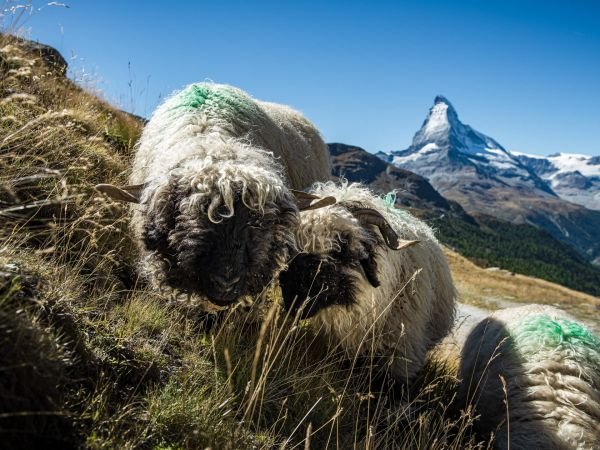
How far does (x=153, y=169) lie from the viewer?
5191 mm

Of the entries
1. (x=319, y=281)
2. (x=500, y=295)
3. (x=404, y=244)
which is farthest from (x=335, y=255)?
(x=500, y=295)

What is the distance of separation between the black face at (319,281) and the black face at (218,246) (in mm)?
352

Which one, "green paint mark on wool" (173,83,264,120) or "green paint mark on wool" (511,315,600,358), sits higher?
"green paint mark on wool" (173,83,264,120)

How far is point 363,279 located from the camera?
5555 mm

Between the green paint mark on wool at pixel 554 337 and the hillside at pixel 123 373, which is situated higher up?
the green paint mark on wool at pixel 554 337

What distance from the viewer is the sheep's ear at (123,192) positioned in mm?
4577

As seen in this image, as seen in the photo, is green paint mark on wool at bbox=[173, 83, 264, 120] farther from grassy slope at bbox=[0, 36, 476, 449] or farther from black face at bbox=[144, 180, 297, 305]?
black face at bbox=[144, 180, 297, 305]

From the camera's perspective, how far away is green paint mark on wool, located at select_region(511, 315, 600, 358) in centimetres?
560

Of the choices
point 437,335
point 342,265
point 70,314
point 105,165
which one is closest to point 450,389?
point 437,335

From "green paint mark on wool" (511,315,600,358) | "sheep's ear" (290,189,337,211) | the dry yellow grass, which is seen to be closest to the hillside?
"sheep's ear" (290,189,337,211)

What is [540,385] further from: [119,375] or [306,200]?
[119,375]

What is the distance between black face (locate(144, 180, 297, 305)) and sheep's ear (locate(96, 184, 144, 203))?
0.39 m

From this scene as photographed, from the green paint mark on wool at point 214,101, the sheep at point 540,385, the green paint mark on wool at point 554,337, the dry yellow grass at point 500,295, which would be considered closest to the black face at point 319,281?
the sheep at point 540,385

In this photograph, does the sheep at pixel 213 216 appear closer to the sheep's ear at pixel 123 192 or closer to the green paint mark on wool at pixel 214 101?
the sheep's ear at pixel 123 192
